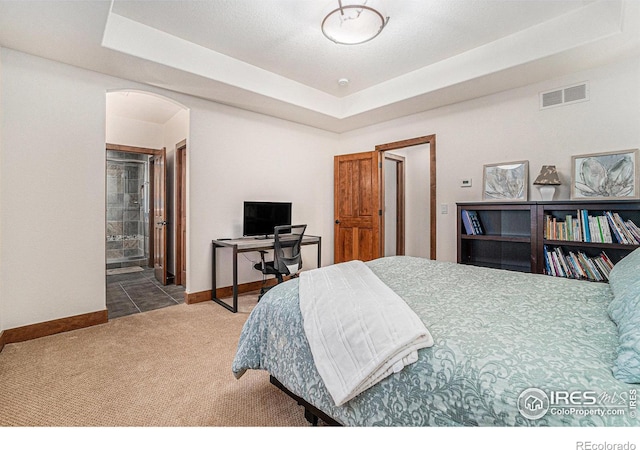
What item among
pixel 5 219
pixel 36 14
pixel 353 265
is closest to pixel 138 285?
pixel 5 219

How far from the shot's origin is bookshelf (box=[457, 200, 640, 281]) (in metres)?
2.56

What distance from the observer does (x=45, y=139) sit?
269cm

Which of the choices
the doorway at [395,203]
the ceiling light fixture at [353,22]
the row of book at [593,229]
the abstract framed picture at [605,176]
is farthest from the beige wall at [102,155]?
the ceiling light fixture at [353,22]

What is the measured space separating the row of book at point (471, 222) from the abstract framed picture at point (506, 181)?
30cm

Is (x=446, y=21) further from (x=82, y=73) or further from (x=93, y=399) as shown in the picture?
(x=93, y=399)

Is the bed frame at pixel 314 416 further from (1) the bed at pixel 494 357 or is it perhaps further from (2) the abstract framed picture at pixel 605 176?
(2) the abstract framed picture at pixel 605 176

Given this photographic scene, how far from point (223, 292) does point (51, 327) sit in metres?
1.67

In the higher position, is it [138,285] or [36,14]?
[36,14]

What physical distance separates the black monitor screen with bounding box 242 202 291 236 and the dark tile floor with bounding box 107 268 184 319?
124cm

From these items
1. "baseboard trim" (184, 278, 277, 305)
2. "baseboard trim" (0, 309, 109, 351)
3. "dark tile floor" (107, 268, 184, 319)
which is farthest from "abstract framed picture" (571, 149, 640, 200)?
"baseboard trim" (0, 309, 109, 351)

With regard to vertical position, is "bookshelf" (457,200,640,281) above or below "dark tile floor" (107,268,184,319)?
above

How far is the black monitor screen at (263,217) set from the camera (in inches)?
155

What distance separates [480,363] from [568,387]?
0.20 meters

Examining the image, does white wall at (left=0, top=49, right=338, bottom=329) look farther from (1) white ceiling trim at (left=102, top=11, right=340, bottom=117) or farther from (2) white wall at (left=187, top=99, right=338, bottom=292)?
(1) white ceiling trim at (left=102, top=11, right=340, bottom=117)
